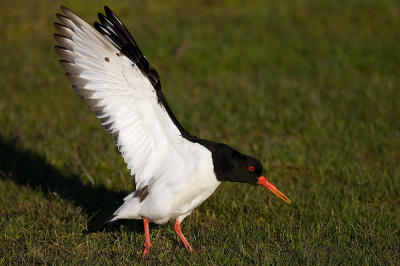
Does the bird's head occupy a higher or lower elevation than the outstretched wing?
lower

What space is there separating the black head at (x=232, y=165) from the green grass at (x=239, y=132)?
0.54 metres

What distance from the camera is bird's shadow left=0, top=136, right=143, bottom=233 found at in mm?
6035

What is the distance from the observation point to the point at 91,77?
16.6 ft

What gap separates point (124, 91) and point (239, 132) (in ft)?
11.6

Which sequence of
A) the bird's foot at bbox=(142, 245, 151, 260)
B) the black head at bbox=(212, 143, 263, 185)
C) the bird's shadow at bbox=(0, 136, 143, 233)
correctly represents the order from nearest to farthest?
1. the bird's foot at bbox=(142, 245, 151, 260)
2. the black head at bbox=(212, 143, 263, 185)
3. the bird's shadow at bbox=(0, 136, 143, 233)

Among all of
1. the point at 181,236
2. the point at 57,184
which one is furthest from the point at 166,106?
the point at 57,184

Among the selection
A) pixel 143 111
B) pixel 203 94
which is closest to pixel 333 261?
pixel 143 111

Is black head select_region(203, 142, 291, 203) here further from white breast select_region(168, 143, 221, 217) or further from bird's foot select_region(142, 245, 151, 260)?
bird's foot select_region(142, 245, 151, 260)

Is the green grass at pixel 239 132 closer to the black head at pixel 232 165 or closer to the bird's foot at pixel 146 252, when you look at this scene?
the bird's foot at pixel 146 252

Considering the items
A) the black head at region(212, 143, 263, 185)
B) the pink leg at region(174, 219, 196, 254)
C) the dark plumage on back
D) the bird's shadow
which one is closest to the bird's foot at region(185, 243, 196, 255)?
the pink leg at region(174, 219, 196, 254)

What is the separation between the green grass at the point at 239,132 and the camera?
200 inches

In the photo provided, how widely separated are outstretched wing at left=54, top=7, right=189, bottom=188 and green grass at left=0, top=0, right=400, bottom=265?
837mm

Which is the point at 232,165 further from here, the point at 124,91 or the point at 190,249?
the point at 124,91

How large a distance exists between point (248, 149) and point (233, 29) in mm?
5839
